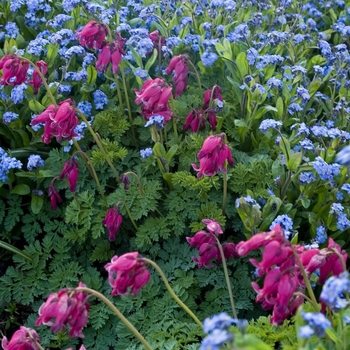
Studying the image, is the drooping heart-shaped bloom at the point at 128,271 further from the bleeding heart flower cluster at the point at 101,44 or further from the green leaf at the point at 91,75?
the green leaf at the point at 91,75

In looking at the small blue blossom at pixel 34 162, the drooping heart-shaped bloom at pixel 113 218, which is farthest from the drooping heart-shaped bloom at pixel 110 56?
the drooping heart-shaped bloom at pixel 113 218

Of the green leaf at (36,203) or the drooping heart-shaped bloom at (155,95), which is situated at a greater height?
the drooping heart-shaped bloom at (155,95)

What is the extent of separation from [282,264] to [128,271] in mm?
438

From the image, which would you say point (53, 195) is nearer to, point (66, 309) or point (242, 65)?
point (242, 65)

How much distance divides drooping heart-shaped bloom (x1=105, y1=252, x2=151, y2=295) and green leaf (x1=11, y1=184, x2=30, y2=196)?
1498 mm

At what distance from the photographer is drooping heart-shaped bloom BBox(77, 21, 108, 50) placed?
2793 mm

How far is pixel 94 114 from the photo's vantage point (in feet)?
11.1

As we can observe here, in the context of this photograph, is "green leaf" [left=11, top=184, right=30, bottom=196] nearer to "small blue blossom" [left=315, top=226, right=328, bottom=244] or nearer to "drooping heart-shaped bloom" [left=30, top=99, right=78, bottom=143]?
"drooping heart-shaped bloom" [left=30, top=99, right=78, bottom=143]

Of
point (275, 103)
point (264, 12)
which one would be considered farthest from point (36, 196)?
point (264, 12)

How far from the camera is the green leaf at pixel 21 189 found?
3133 mm

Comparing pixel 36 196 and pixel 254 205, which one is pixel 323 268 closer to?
pixel 254 205

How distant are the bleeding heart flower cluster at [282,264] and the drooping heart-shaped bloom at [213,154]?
68cm

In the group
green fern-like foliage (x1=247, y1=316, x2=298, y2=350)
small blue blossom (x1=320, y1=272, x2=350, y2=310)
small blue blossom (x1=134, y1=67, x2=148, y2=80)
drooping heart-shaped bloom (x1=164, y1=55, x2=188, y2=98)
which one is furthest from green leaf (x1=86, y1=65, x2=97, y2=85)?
small blue blossom (x1=320, y1=272, x2=350, y2=310)

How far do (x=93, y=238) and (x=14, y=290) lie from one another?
1.47 feet
